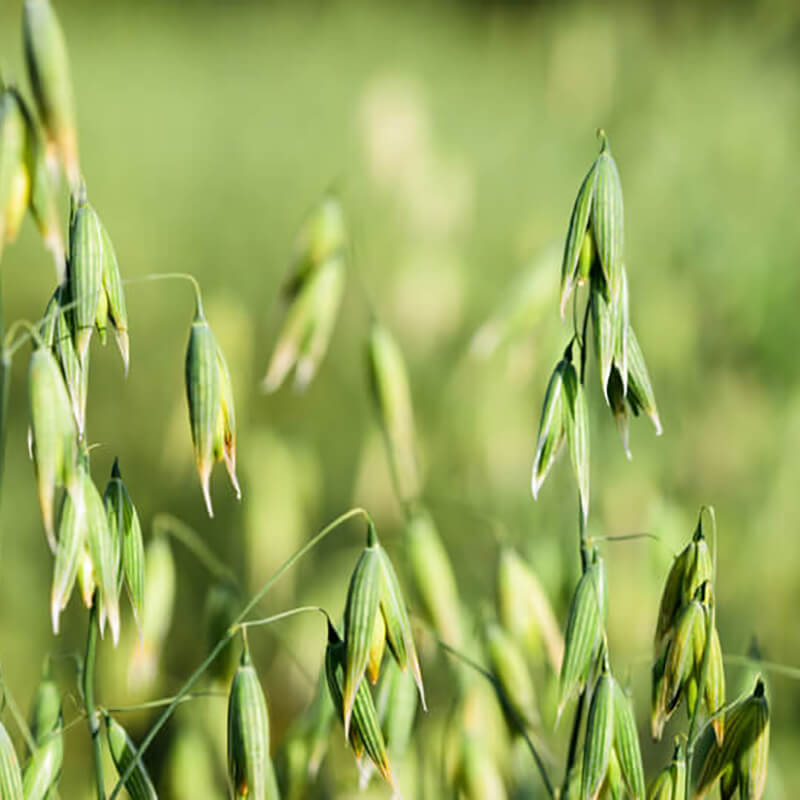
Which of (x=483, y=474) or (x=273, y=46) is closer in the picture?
(x=483, y=474)

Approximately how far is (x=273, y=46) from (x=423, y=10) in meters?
0.53

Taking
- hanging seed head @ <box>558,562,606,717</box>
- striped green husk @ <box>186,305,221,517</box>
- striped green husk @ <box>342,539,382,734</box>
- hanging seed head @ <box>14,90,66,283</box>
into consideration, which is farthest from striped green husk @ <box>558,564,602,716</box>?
hanging seed head @ <box>14,90,66,283</box>

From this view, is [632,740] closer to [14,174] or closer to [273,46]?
[14,174]

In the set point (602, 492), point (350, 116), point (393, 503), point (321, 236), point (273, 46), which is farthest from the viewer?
point (273, 46)

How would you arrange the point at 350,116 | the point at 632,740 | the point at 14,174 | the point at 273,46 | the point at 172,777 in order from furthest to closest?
the point at 273,46, the point at 350,116, the point at 172,777, the point at 632,740, the point at 14,174

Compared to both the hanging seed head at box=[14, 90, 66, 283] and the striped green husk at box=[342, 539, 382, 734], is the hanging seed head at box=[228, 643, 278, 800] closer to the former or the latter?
the striped green husk at box=[342, 539, 382, 734]

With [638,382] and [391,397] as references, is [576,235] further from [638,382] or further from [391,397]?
[391,397]

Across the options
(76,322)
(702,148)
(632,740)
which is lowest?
(632,740)

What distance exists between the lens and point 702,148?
187 centimetres

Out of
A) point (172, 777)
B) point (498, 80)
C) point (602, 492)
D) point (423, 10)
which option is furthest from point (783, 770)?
point (423, 10)

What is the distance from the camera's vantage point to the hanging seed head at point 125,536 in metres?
0.65

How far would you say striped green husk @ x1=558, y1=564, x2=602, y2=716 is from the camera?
635 mm

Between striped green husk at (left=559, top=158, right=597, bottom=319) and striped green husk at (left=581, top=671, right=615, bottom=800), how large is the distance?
0.68ft

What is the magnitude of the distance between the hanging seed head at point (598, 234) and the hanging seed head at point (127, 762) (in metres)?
0.34
